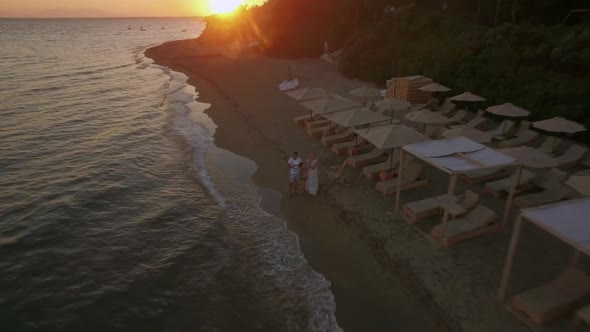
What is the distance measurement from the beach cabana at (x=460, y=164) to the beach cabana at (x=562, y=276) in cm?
185

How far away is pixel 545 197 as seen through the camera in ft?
32.3

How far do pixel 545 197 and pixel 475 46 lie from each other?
50.7ft

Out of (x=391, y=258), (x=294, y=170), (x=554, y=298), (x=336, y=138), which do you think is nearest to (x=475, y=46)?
(x=336, y=138)

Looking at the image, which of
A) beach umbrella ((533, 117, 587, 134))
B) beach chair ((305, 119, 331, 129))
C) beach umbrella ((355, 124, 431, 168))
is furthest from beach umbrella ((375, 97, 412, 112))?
beach umbrella ((355, 124, 431, 168))

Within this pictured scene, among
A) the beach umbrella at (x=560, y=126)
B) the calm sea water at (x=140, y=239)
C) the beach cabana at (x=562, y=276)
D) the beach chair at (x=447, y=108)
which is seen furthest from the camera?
the beach chair at (x=447, y=108)

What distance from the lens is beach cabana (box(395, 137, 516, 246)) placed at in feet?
27.0

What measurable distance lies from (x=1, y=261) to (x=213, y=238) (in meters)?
5.33

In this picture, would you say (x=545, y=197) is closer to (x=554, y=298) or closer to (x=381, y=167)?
(x=554, y=298)

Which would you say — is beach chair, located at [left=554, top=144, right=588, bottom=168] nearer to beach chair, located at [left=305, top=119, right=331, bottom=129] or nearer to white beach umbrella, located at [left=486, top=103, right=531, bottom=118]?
white beach umbrella, located at [left=486, top=103, right=531, bottom=118]

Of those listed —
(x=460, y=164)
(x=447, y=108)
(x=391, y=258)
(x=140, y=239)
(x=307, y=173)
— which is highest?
(x=460, y=164)

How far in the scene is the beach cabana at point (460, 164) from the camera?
324 inches

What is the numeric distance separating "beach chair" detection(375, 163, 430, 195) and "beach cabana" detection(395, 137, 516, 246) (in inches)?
77.7

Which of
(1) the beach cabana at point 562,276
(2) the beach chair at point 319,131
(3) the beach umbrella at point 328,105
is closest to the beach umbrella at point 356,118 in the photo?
(3) the beach umbrella at point 328,105

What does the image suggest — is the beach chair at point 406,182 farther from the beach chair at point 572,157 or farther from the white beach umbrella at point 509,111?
the white beach umbrella at point 509,111
